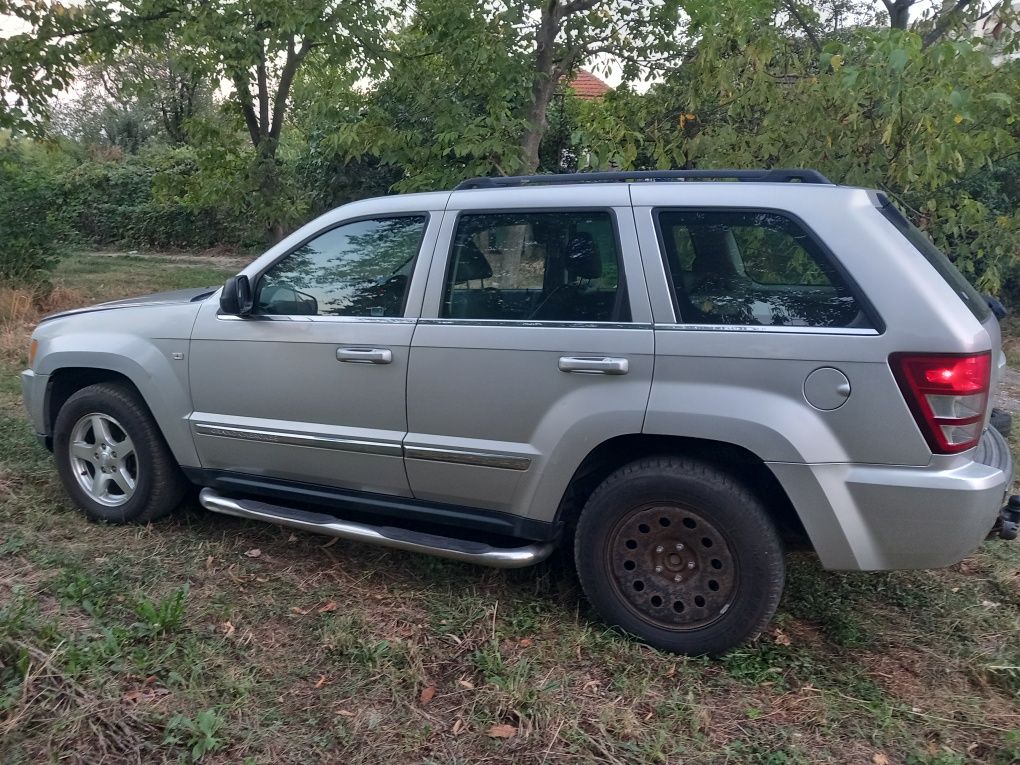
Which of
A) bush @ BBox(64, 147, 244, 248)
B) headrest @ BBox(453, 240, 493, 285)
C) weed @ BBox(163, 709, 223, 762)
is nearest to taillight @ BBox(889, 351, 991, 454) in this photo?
headrest @ BBox(453, 240, 493, 285)

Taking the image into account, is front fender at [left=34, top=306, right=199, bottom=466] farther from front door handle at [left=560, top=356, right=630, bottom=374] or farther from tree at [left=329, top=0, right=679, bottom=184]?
tree at [left=329, top=0, right=679, bottom=184]

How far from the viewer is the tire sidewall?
442 centimetres

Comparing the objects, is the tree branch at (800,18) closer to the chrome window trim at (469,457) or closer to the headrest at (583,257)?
the headrest at (583,257)

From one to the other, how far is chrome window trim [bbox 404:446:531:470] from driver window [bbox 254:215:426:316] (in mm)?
614

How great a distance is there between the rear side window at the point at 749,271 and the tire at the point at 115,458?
279 cm

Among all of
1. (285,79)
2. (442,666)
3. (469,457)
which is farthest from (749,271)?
(285,79)

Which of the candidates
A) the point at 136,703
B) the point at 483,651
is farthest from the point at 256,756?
the point at 483,651

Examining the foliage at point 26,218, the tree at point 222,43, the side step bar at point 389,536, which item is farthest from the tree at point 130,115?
the side step bar at point 389,536

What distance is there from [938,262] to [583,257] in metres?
1.33

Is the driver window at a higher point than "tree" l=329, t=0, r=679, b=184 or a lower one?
lower

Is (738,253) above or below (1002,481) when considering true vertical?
above

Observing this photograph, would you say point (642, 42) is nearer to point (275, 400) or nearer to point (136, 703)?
point (275, 400)

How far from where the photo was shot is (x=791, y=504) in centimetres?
322

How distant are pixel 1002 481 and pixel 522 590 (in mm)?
2012
